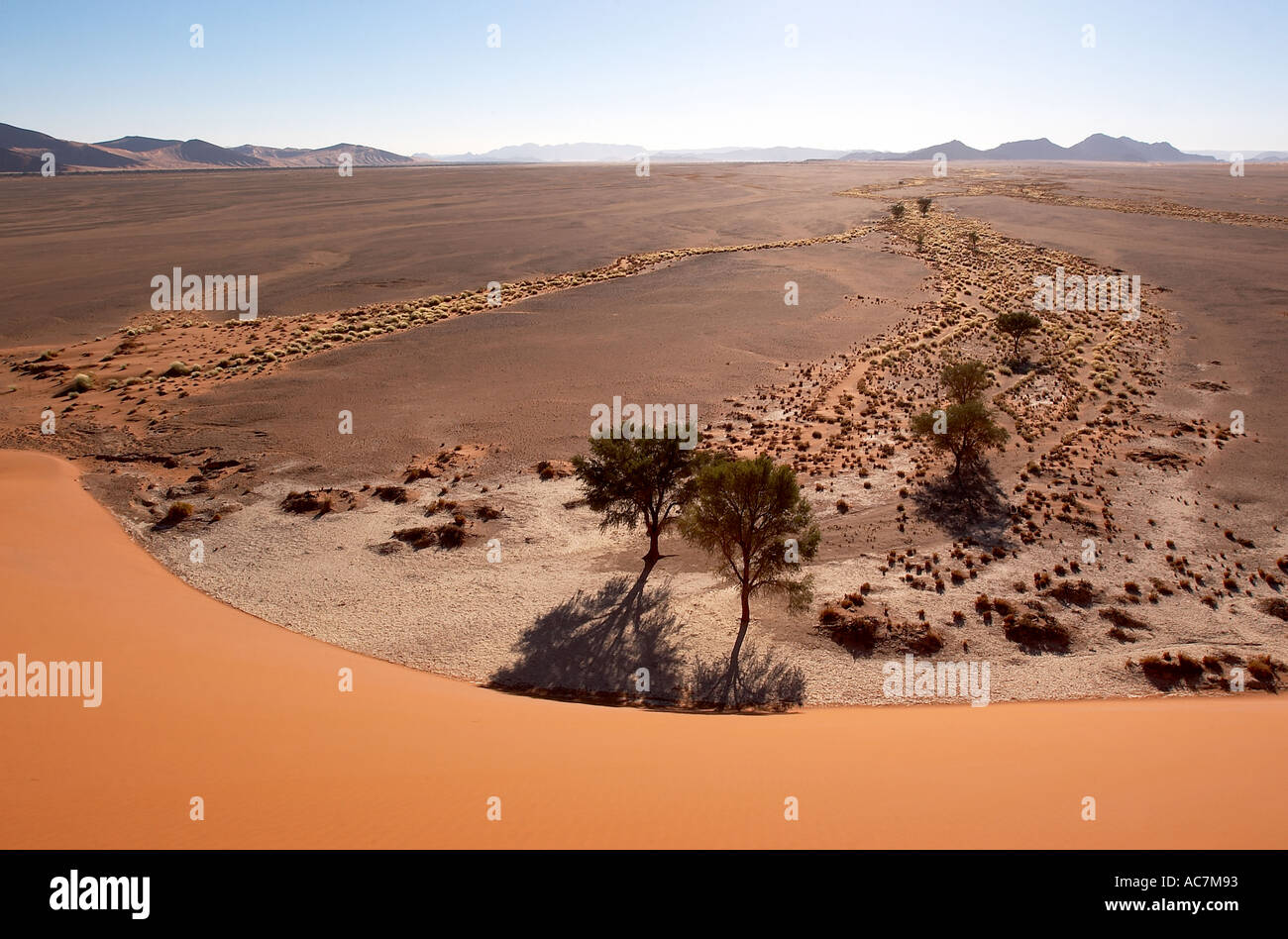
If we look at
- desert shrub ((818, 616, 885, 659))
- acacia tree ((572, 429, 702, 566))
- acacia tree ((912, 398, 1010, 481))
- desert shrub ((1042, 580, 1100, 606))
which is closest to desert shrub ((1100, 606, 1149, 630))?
desert shrub ((1042, 580, 1100, 606))

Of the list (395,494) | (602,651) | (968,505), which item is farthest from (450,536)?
(968,505)
